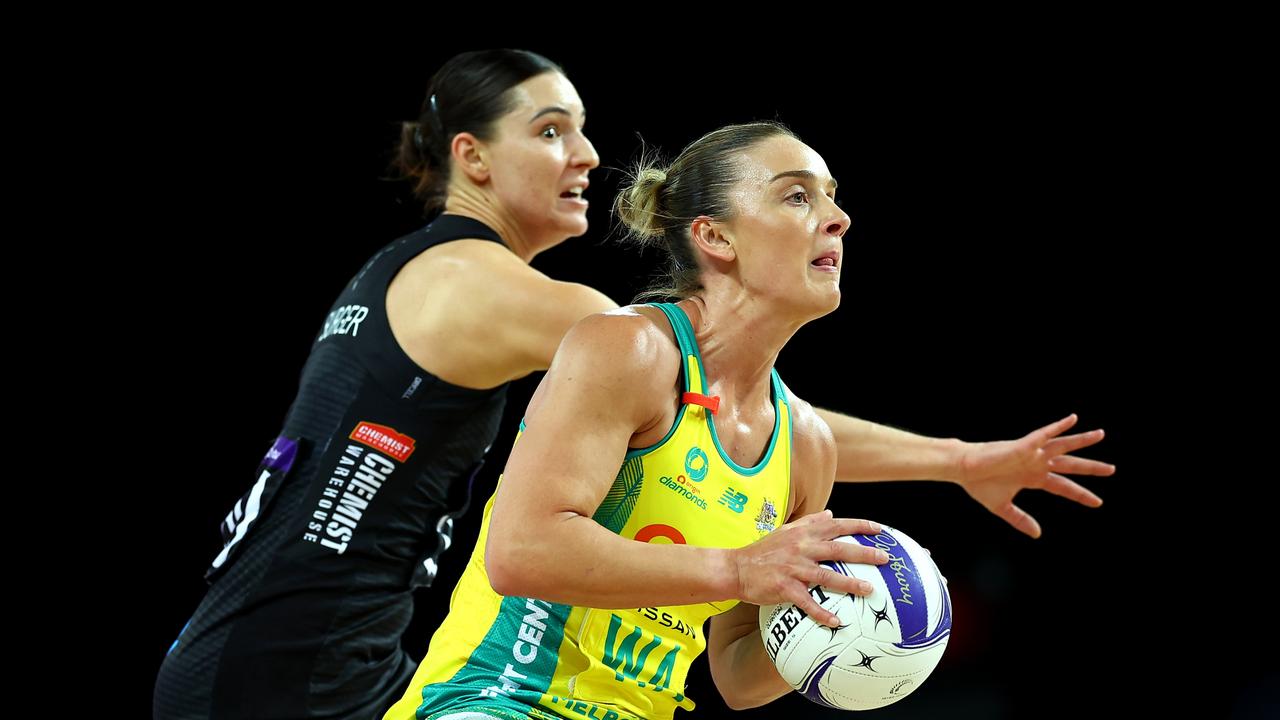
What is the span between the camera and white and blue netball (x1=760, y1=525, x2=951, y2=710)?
172 cm

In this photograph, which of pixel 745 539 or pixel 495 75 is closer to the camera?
pixel 745 539

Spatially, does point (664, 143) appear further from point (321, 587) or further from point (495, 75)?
point (321, 587)

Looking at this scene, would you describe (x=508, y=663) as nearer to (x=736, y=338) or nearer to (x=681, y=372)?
(x=681, y=372)

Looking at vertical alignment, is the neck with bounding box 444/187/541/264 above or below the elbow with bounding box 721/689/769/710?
above

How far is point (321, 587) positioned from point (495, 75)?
1353 mm

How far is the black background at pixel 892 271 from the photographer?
4.74 m

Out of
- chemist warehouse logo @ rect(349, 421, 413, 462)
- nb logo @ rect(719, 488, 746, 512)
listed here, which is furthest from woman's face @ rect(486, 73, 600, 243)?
nb logo @ rect(719, 488, 746, 512)

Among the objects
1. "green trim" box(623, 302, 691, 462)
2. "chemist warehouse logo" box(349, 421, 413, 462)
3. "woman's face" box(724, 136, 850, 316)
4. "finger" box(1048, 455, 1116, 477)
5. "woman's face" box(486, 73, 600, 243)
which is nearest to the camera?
"green trim" box(623, 302, 691, 462)

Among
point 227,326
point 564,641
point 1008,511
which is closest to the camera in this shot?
point 564,641

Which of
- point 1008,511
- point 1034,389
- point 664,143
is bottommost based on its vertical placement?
Result: point 1008,511

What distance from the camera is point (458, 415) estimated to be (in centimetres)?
263

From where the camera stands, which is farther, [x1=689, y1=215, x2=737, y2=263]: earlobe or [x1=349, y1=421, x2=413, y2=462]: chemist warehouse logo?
[x1=349, y1=421, x2=413, y2=462]: chemist warehouse logo

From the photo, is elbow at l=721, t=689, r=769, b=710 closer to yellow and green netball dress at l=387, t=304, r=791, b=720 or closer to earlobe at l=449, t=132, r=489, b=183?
yellow and green netball dress at l=387, t=304, r=791, b=720

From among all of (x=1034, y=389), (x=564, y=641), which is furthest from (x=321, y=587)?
(x=1034, y=389)
